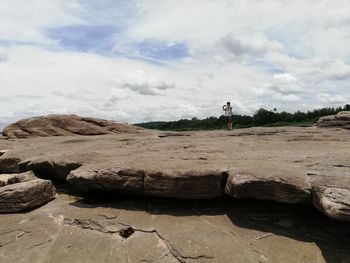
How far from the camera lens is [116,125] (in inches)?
709

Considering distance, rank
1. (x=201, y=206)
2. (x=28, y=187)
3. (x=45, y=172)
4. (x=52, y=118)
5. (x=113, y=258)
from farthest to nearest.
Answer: (x=52, y=118) < (x=45, y=172) < (x=28, y=187) < (x=201, y=206) < (x=113, y=258)

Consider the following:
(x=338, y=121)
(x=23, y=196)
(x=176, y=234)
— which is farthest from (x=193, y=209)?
(x=338, y=121)

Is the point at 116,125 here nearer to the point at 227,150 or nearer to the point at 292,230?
the point at 227,150

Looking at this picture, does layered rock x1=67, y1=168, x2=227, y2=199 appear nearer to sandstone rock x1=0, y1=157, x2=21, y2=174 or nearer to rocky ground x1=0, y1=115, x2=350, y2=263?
rocky ground x1=0, y1=115, x2=350, y2=263

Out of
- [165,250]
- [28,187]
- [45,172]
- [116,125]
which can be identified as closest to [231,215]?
[165,250]

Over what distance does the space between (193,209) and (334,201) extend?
250 cm

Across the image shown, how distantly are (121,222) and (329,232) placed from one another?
317 centimetres

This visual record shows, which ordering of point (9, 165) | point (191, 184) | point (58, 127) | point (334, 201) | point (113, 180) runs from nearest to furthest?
1. point (334, 201)
2. point (191, 184)
3. point (113, 180)
4. point (9, 165)
5. point (58, 127)

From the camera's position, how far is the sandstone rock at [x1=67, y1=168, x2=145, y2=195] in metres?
7.51

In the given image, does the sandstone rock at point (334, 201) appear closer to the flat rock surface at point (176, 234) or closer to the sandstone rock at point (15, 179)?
the flat rock surface at point (176, 234)

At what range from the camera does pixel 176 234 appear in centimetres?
643

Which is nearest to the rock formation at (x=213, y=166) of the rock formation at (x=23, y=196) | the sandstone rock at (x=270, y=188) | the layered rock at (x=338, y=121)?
the sandstone rock at (x=270, y=188)

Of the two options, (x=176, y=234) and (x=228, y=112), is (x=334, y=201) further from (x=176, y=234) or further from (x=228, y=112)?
(x=228, y=112)

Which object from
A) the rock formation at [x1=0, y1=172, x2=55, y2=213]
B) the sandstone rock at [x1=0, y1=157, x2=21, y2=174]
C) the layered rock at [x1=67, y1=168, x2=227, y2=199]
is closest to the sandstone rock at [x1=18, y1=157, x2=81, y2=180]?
the sandstone rock at [x1=0, y1=157, x2=21, y2=174]
